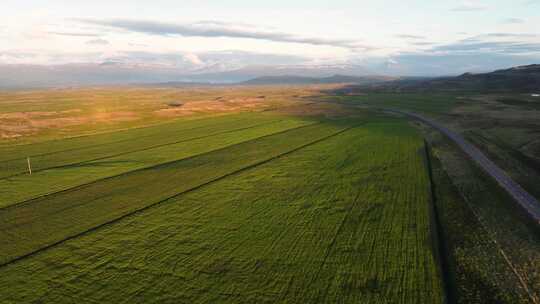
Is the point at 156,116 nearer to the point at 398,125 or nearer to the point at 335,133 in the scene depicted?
the point at 335,133

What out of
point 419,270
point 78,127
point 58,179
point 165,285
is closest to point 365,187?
point 419,270

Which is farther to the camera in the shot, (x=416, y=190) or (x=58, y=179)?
(x=58, y=179)

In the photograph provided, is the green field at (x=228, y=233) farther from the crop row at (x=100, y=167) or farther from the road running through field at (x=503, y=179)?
the road running through field at (x=503, y=179)

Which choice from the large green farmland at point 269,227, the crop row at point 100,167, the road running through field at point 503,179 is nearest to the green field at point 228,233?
the large green farmland at point 269,227

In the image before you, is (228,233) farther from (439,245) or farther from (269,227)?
(439,245)

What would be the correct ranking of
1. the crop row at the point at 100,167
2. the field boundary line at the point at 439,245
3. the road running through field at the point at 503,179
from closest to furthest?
the field boundary line at the point at 439,245, the road running through field at the point at 503,179, the crop row at the point at 100,167

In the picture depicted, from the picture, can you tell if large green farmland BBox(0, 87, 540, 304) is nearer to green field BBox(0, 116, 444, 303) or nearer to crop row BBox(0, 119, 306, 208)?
green field BBox(0, 116, 444, 303)

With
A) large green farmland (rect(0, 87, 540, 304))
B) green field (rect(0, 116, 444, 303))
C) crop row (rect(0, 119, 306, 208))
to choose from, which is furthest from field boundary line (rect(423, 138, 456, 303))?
crop row (rect(0, 119, 306, 208))

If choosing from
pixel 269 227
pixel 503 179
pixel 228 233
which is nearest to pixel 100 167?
pixel 228 233
